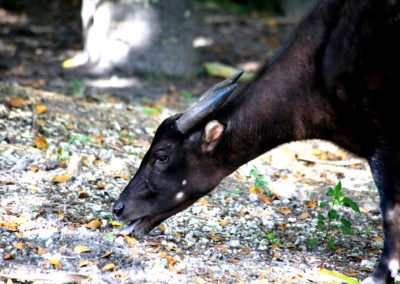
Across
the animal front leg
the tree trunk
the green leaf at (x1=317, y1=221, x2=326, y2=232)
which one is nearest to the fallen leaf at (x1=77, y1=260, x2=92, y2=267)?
the green leaf at (x1=317, y1=221, x2=326, y2=232)

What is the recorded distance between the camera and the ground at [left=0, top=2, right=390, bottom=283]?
4.08 m

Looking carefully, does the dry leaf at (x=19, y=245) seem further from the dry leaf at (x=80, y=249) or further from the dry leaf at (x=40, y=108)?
the dry leaf at (x=40, y=108)

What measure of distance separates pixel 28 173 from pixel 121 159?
98cm

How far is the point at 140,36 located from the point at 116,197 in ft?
16.7

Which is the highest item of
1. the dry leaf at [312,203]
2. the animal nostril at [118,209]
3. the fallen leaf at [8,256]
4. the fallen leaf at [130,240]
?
the dry leaf at [312,203]

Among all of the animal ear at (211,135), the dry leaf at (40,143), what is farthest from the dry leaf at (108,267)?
the dry leaf at (40,143)

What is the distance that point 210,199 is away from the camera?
18.0 feet

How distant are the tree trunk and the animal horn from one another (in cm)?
524

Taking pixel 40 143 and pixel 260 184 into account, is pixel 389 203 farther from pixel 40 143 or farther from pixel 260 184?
pixel 40 143

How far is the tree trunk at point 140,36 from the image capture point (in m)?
9.18

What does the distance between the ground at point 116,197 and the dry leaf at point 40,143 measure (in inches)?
0.5

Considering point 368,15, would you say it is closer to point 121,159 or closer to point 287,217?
point 287,217

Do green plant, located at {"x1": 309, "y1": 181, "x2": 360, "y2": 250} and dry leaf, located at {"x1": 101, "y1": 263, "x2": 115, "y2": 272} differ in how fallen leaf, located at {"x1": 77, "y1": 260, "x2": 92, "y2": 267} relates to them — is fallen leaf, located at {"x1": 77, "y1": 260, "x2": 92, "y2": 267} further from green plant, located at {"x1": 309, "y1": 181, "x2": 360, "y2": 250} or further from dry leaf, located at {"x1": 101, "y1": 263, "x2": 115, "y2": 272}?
green plant, located at {"x1": 309, "y1": 181, "x2": 360, "y2": 250}

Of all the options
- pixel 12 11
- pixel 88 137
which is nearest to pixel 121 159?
pixel 88 137
